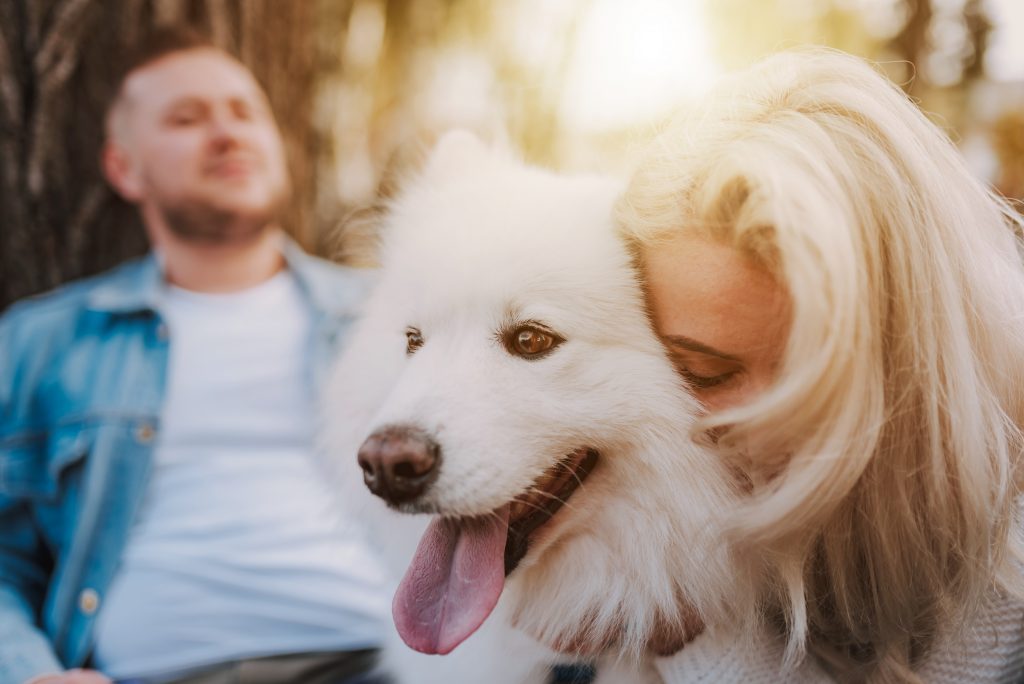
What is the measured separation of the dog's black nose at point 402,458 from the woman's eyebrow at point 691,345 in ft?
1.66

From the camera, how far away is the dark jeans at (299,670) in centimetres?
199

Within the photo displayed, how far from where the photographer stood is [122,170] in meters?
2.83

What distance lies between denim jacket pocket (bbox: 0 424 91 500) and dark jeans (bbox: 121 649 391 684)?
0.68 m

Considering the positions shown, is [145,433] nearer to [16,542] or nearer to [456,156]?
[16,542]

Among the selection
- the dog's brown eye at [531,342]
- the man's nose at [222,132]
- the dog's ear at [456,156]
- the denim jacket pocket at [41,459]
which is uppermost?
the dog's ear at [456,156]

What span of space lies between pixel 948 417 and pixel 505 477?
2.56 feet

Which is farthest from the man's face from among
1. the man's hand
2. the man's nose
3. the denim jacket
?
the man's hand

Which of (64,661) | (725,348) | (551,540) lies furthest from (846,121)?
(64,661)

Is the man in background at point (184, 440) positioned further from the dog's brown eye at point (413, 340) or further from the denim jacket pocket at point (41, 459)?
the dog's brown eye at point (413, 340)

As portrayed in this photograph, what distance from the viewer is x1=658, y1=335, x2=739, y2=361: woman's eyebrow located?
1321 mm

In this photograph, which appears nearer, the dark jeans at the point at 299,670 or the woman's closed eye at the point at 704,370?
the woman's closed eye at the point at 704,370

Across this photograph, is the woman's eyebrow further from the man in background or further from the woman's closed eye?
the man in background

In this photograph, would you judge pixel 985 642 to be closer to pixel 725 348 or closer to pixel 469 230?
pixel 725 348

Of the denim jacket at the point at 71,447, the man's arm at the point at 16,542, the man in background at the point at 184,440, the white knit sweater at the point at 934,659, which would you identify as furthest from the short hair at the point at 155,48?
the white knit sweater at the point at 934,659
